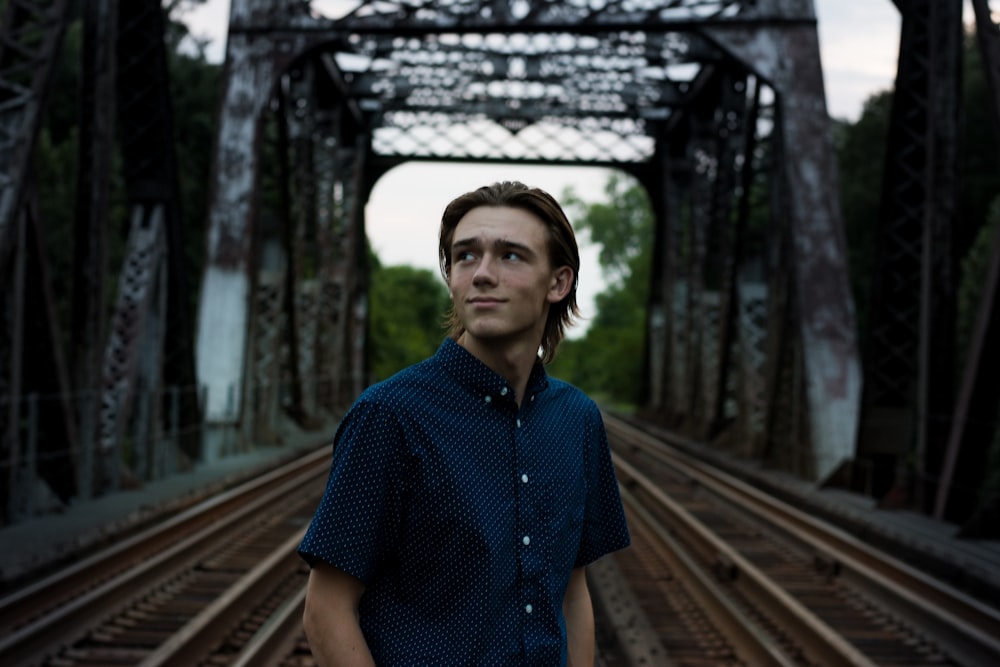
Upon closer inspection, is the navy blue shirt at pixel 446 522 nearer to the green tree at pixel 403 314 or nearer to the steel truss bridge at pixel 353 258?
the steel truss bridge at pixel 353 258

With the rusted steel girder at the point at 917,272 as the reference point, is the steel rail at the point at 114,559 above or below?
below

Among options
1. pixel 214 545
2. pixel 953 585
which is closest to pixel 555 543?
pixel 953 585

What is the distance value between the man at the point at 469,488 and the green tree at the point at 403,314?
147 feet

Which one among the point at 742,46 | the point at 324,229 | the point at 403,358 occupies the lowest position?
the point at 403,358

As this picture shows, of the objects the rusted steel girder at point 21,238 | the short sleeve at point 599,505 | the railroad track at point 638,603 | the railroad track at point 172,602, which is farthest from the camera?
the rusted steel girder at point 21,238

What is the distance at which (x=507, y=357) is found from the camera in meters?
1.79

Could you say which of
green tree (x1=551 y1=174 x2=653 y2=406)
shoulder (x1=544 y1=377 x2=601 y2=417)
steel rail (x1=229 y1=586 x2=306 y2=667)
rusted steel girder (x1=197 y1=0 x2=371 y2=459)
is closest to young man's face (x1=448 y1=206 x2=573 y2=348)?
shoulder (x1=544 y1=377 x2=601 y2=417)

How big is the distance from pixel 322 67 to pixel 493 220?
69.6 feet

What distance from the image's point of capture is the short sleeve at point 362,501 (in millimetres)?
1597

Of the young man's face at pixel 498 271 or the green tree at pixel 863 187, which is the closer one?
the young man's face at pixel 498 271

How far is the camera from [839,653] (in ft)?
18.0

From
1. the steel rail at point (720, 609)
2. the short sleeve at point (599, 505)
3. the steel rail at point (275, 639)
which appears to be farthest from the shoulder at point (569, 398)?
the steel rail at point (720, 609)

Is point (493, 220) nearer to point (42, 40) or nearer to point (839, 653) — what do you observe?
point (839, 653)

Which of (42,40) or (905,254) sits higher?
(42,40)
